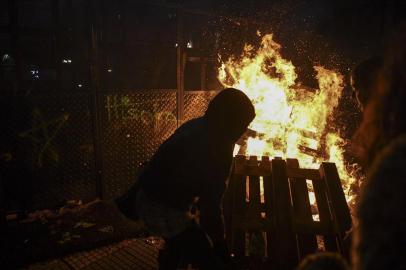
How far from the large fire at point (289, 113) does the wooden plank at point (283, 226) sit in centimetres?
286

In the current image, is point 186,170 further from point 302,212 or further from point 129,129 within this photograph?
point 129,129

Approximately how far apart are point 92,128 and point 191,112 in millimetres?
2223

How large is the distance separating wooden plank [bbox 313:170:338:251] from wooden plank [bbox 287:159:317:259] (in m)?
0.13

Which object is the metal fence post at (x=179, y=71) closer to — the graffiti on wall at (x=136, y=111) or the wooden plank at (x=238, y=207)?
the graffiti on wall at (x=136, y=111)

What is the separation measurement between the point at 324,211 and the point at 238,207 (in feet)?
3.16

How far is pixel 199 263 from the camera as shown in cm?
316

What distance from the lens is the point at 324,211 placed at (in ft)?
12.2

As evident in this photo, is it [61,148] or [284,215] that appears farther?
[61,148]

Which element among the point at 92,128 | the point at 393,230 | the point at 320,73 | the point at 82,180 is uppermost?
the point at 320,73

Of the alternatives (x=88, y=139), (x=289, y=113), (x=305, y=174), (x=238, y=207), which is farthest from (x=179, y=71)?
(x=238, y=207)

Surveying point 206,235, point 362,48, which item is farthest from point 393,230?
point 362,48

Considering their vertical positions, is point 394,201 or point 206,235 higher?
point 394,201

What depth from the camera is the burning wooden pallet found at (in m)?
3.39

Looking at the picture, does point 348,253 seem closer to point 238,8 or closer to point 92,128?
point 92,128
